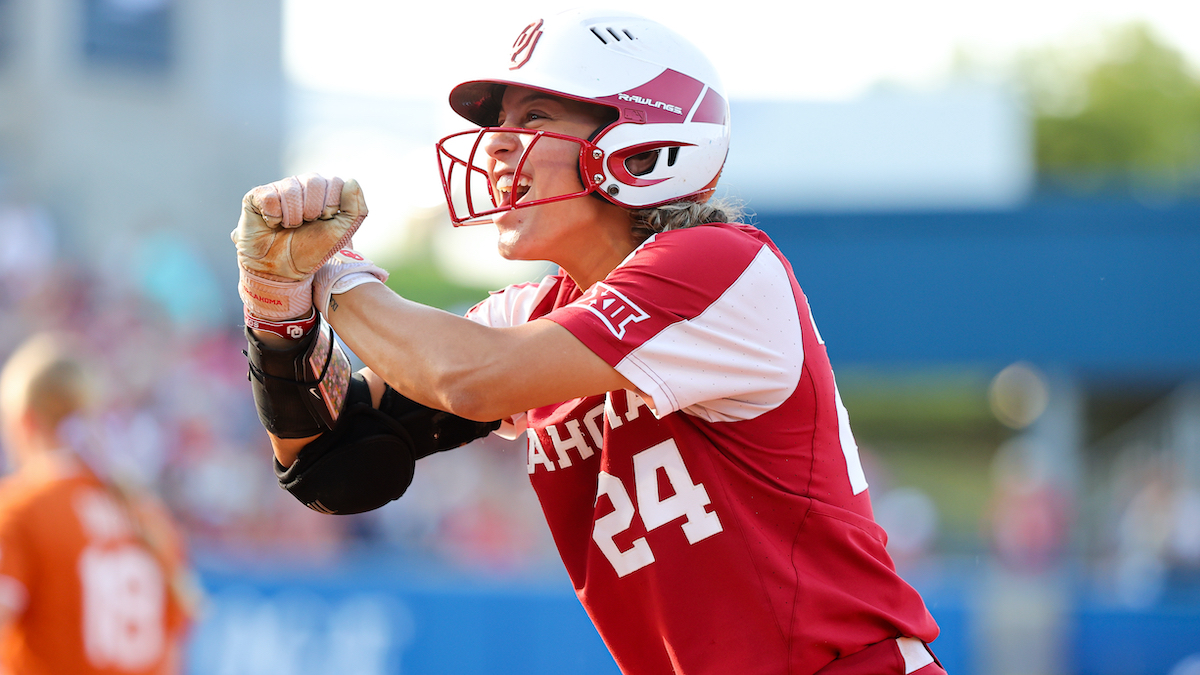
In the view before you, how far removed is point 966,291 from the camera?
1401 centimetres

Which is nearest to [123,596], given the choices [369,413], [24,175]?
[369,413]

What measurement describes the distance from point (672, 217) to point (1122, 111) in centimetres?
5485

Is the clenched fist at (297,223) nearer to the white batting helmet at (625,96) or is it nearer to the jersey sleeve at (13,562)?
the white batting helmet at (625,96)

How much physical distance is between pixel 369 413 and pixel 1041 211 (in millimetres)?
12514

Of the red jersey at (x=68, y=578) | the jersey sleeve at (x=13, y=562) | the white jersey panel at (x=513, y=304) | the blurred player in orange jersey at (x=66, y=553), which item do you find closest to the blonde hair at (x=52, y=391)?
the blurred player in orange jersey at (x=66, y=553)

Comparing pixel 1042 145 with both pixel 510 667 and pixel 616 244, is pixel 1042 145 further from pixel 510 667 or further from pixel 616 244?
pixel 616 244

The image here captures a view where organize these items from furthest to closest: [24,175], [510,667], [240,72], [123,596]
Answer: [240,72] < [24,175] < [510,667] < [123,596]

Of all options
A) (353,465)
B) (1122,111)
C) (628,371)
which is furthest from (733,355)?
(1122,111)

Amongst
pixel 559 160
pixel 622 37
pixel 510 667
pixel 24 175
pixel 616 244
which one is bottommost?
pixel 510 667

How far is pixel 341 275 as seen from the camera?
7.61 feet

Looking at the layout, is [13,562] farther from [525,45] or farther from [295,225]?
[525,45]

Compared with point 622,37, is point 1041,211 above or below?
below

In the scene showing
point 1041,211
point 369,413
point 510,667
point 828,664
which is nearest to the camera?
point 828,664

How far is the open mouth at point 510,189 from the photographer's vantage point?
8.41ft
